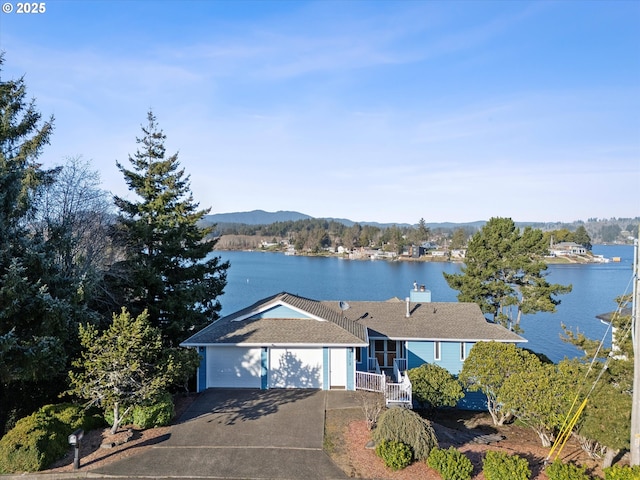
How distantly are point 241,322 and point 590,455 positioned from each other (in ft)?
42.2

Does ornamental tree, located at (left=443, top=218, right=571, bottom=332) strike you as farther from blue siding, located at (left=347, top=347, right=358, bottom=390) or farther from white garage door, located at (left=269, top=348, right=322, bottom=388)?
white garage door, located at (left=269, top=348, right=322, bottom=388)

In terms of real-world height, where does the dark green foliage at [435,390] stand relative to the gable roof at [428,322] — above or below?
below

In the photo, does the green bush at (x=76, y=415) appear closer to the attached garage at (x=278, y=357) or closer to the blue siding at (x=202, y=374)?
the blue siding at (x=202, y=374)

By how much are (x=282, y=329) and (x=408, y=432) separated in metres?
7.33

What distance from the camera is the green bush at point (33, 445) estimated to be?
32.2 ft

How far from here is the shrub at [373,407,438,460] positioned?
10367 mm

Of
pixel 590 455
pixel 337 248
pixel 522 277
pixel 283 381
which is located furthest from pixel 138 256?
pixel 337 248

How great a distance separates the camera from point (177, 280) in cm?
2322

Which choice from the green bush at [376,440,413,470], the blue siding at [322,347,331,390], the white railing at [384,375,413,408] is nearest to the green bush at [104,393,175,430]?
the blue siding at [322,347,331,390]

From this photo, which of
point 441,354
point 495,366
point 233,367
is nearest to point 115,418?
point 233,367

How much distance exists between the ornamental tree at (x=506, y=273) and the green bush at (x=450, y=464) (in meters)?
23.5

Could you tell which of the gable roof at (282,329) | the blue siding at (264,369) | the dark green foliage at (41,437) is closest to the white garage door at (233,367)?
the blue siding at (264,369)

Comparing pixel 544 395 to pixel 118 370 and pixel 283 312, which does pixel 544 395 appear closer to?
pixel 283 312

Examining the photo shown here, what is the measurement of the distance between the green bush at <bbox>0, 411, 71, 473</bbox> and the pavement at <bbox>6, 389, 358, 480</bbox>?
0.34m
